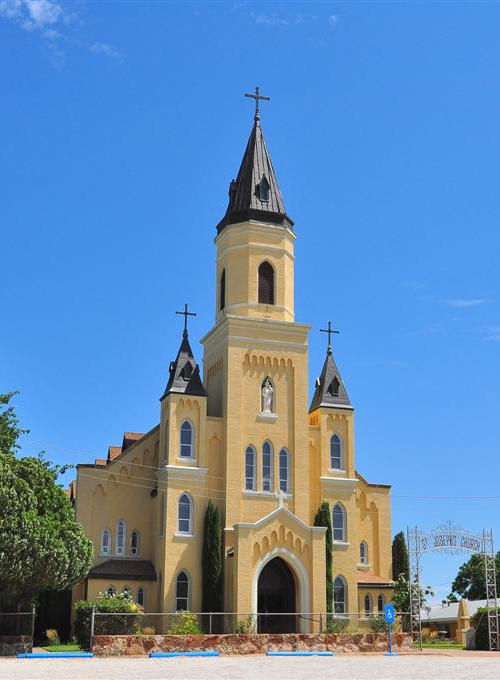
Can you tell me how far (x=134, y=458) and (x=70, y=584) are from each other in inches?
596

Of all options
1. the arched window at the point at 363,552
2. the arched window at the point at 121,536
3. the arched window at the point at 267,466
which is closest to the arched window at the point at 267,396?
the arched window at the point at 267,466

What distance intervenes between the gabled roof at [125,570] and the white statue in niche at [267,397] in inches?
421

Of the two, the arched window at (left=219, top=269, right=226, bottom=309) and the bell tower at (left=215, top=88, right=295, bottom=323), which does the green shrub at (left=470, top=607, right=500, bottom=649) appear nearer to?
the bell tower at (left=215, top=88, right=295, bottom=323)

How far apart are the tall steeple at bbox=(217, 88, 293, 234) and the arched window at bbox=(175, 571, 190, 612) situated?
810 inches

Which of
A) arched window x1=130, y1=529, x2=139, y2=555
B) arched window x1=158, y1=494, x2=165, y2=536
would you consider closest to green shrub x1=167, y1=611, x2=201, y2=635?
arched window x1=158, y1=494, x2=165, y2=536

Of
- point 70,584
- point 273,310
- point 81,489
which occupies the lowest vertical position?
point 70,584

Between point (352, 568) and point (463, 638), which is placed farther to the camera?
point (352, 568)

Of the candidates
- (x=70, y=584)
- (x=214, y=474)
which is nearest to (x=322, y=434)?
(x=214, y=474)

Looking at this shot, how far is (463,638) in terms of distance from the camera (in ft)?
159

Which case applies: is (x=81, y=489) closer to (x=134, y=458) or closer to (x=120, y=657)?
(x=134, y=458)

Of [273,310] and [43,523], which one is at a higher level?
[273,310]

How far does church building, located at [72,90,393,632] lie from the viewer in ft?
165

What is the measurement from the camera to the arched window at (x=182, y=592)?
50.0m

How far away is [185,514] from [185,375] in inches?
309
